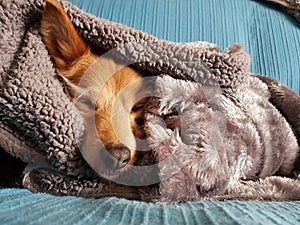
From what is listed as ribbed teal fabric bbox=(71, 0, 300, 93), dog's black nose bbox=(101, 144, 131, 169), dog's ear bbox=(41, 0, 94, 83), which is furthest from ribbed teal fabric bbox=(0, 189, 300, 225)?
ribbed teal fabric bbox=(71, 0, 300, 93)

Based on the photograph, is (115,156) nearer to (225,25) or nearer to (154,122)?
(154,122)

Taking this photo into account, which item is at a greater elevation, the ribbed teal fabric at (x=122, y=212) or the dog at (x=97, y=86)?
the dog at (x=97, y=86)

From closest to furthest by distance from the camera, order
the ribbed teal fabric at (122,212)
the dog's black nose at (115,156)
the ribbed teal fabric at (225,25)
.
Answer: the ribbed teal fabric at (122,212), the dog's black nose at (115,156), the ribbed teal fabric at (225,25)

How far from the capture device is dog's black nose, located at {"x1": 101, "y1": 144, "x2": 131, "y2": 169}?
2.37ft

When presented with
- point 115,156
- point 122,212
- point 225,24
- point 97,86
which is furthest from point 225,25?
point 122,212

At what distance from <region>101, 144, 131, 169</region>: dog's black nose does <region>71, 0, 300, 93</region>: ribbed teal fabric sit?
0.85 meters

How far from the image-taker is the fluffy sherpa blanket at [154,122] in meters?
0.76

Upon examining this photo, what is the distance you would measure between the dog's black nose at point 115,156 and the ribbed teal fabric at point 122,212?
0.20 feet

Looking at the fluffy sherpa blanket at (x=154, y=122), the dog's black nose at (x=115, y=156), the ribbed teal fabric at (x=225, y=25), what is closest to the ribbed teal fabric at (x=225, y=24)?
the ribbed teal fabric at (x=225, y=25)

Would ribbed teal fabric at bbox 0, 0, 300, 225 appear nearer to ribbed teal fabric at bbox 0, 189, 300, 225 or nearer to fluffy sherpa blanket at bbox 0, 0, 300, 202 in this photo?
fluffy sherpa blanket at bbox 0, 0, 300, 202

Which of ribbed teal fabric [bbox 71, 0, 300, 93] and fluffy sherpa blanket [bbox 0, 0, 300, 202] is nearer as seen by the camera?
fluffy sherpa blanket [bbox 0, 0, 300, 202]

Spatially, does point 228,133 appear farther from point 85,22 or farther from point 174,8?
point 174,8

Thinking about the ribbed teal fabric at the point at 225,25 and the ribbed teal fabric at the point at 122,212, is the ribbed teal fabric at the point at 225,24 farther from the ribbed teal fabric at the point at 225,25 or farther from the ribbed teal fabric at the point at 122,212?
the ribbed teal fabric at the point at 122,212

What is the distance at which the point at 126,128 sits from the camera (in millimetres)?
796
